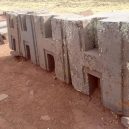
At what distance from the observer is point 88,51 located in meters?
5.41

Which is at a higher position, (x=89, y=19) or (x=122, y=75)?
(x=89, y=19)

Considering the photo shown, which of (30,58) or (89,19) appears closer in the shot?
(89,19)

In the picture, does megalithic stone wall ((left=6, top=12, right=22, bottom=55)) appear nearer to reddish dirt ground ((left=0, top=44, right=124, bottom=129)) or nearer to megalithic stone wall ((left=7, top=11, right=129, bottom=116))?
megalithic stone wall ((left=7, top=11, right=129, bottom=116))

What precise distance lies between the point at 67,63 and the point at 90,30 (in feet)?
3.23

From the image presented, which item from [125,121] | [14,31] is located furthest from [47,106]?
[14,31]

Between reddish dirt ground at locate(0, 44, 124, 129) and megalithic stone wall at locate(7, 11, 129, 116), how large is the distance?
0.18 meters

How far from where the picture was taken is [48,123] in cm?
527

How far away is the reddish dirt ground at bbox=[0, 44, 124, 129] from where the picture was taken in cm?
509

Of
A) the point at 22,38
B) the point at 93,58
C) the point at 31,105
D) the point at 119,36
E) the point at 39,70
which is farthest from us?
the point at 22,38

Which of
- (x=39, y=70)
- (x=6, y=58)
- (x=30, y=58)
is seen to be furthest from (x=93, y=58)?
(x=6, y=58)

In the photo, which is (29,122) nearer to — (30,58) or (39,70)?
(39,70)

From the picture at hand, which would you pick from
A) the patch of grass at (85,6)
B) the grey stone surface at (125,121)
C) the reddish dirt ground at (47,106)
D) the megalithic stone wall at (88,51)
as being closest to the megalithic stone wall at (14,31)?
the megalithic stone wall at (88,51)

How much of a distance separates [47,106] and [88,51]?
53.5 inches

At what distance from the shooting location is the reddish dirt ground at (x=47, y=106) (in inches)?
200
